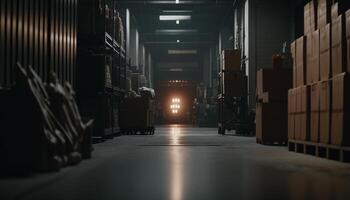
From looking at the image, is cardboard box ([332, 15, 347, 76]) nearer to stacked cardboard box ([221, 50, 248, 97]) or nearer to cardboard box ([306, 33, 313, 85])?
cardboard box ([306, 33, 313, 85])

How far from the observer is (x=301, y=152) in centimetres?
863

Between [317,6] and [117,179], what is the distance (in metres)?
4.82

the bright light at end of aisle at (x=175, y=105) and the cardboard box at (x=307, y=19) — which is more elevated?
the cardboard box at (x=307, y=19)

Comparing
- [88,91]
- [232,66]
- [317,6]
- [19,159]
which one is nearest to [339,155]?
[317,6]

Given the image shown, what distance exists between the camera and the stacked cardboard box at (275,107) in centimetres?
1068

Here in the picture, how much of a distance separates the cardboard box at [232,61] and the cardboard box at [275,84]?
19.0ft

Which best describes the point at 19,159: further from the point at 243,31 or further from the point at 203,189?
the point at 243,31

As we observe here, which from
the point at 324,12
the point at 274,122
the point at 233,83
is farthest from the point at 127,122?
the point at 324,12

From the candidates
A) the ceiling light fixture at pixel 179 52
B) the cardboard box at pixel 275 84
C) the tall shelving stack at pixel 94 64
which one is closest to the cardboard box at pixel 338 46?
the cardboard box at pixel 275 84

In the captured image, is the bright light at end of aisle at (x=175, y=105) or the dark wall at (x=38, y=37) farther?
the bright light at end of aisle at (x=175, y=105)

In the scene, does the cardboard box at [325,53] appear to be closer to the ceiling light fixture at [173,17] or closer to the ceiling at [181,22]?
the ceiling at [181,22]

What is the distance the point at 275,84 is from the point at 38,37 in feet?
17.5

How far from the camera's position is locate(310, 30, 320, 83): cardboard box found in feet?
25.4

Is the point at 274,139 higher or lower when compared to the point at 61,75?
lower
